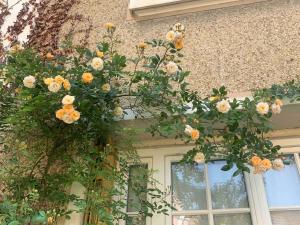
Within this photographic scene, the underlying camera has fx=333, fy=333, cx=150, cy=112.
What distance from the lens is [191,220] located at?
8.81 feet

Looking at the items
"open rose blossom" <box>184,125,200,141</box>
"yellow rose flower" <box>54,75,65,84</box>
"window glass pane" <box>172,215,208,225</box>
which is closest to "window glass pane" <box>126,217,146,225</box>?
"window glass pane" <box>172,215,208,225</box>

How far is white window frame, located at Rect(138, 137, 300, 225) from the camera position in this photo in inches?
101

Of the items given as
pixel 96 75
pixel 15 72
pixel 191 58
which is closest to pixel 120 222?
pixel 96 75

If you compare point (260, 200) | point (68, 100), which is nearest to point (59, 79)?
point (68, 100)

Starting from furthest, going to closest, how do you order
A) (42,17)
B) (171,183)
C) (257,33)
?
1. (42,17)
2. (257,33)
3. (171,183)

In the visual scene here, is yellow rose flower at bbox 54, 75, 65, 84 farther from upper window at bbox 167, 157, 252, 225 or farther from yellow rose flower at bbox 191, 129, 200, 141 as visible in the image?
upper window at bbox 167, 157, 252, 225

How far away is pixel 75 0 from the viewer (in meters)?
4.29

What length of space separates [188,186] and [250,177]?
0.52m

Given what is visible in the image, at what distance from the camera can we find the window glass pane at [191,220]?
2.66 m

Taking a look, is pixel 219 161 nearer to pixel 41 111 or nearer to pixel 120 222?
pixel 120 222

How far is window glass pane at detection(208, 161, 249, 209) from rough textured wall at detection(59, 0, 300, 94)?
75 cm

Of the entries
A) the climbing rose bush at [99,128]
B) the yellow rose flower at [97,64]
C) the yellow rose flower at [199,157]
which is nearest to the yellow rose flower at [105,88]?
the climbing rose bush at [99,128]

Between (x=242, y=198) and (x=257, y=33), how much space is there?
1.63 metres

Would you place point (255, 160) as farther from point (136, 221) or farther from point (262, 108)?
point (136, 221)
